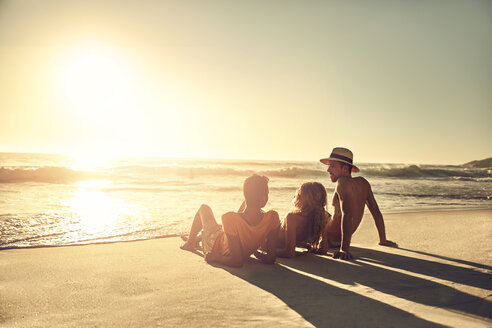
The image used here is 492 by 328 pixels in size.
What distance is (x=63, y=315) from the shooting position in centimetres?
243

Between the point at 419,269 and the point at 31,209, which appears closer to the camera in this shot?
the point at 419,269

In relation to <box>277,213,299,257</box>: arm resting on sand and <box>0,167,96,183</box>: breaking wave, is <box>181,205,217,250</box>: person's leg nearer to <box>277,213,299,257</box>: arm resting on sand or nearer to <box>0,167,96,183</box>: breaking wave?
<box>277,213,299,257</box>: arm resting on sand

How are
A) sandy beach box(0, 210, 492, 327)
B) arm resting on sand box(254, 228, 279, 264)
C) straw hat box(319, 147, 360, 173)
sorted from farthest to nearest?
1. straw hat box(319, 147, 360, 173)
2. arm resting on sand box(254, 228, 279, 264)
3. sandy beach box(0, 210, 492, 327)

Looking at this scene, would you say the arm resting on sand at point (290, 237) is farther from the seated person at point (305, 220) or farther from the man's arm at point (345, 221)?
the man's arm at point (345, 221)

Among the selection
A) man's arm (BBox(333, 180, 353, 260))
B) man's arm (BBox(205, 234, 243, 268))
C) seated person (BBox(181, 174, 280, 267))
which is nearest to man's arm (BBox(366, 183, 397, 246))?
man's arm (BBox(333, 180, 353, 260))

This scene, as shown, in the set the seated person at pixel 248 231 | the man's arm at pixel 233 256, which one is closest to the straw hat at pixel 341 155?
the seated person at pixel 248 231

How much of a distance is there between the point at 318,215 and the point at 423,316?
208cm

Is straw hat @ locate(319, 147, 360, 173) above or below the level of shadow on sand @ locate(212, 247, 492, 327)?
above

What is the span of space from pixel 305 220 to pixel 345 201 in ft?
1.88

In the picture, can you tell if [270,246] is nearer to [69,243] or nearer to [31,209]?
[69,243]

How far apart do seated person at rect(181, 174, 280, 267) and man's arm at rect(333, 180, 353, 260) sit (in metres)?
0.87

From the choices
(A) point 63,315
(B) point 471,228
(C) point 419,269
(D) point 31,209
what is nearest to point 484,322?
(C) point 419,269

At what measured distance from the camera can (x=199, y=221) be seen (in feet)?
15.4

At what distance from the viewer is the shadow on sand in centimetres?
237
